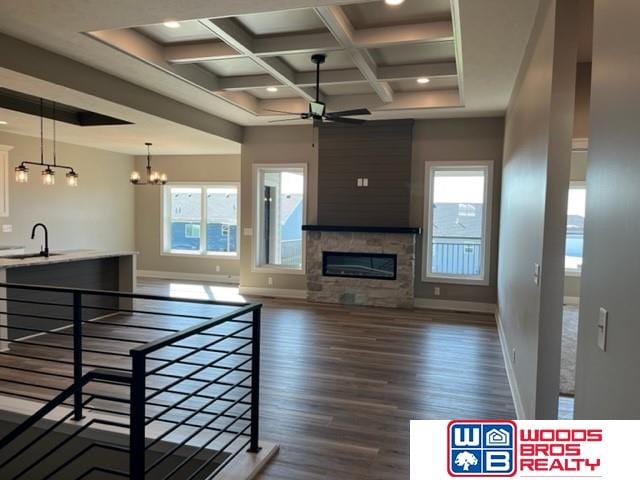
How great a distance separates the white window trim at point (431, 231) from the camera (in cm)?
704

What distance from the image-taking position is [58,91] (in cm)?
464

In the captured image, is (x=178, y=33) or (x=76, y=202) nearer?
(x=178, y=33)

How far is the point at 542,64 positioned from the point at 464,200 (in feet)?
14.5

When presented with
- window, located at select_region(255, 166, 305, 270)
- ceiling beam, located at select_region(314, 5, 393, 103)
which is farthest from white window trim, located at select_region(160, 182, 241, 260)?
ceiling beam, located at select_region(314, 5, 393, 103)

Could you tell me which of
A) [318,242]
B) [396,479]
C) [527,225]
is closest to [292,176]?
[318,242]

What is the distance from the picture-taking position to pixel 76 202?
29.6ft

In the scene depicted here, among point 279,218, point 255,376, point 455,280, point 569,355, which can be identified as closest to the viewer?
point 255,376

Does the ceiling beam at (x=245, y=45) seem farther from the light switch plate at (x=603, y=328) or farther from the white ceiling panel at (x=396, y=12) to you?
→ the light switch plate at (x=603, y=328)

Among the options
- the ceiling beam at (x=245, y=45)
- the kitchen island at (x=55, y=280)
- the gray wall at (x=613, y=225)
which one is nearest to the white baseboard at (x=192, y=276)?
the kitchen island at (x=55, y=280)

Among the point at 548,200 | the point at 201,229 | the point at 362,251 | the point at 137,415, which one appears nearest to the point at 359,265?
the point at 362,251

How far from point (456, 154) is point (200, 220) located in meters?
5.89

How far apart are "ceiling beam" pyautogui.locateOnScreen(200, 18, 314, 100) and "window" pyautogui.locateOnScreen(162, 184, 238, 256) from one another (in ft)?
15.7

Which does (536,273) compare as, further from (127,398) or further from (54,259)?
(54,259)

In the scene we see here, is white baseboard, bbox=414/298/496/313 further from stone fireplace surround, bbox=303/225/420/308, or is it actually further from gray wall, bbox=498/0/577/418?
gray wall, bbox=498/0/577/418
